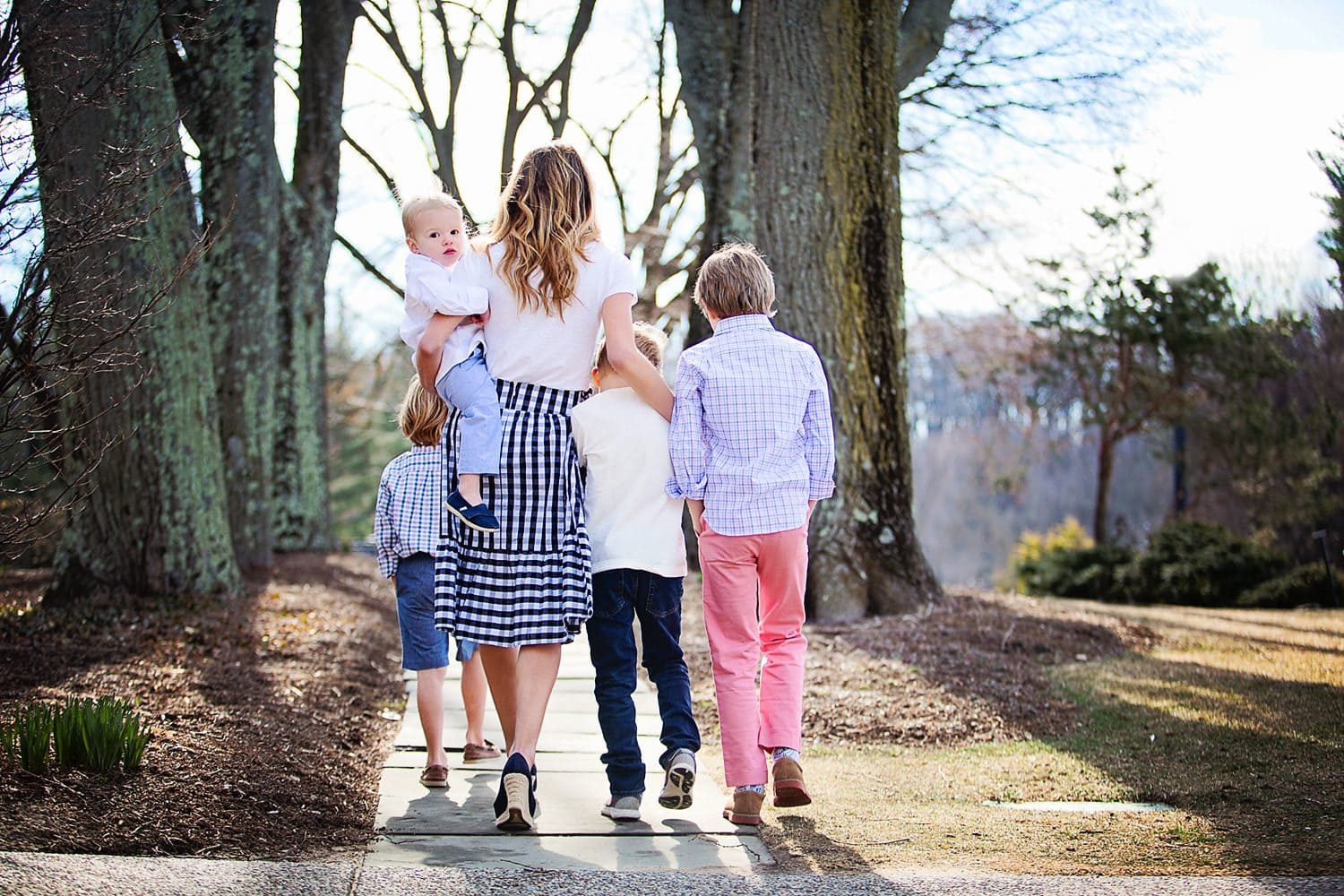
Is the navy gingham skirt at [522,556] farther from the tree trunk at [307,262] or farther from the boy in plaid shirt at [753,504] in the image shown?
the tree trunk at [307,262]

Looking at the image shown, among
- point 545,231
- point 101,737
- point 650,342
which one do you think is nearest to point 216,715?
point 101,737

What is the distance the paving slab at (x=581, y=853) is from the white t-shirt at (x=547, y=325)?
1404 millimetres

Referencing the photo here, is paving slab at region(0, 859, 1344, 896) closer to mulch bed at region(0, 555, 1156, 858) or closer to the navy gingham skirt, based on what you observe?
mulch bed at region(0, 555, 1156, 858)

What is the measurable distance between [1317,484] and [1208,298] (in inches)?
124

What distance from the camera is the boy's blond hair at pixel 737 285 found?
13.3 ft

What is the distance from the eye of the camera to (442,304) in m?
3.70

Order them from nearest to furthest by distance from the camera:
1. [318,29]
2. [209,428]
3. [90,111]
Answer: [90,111] → [209,428] → [318,29]

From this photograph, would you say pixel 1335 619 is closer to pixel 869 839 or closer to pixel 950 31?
pixel 869 839

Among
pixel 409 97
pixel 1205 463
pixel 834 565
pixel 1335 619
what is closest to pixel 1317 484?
pixel 1205 463

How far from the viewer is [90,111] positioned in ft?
20.3

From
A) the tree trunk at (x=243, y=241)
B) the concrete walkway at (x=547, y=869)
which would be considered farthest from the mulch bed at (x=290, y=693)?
the tree trunk at (x=243, y=241)

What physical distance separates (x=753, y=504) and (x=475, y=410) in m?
0.94

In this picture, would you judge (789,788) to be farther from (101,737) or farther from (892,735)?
(101,737)

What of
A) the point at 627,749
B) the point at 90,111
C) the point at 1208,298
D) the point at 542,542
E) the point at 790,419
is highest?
the point at 1208,298
